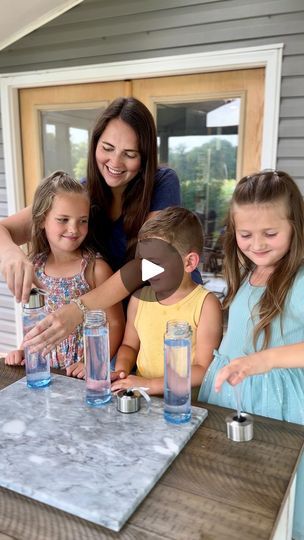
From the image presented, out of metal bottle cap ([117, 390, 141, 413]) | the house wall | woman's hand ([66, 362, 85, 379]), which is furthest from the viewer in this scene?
the house wall

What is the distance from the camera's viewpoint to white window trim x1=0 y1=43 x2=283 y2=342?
245cm

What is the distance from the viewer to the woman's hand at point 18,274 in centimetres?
108

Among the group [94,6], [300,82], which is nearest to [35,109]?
[94,6]

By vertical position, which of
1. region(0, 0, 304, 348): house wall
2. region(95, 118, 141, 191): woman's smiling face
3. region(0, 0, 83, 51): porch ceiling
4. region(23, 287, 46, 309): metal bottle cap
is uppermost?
region(0, 0, 83, 51): porch ceiling

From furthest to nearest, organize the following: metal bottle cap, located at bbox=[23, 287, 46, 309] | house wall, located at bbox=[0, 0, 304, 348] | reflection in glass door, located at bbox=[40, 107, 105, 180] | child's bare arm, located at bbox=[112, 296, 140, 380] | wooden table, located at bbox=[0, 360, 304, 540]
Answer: reflection in glass door, located at bbox=[40, 107, 105, 180] < house wall, located at bbox=[0, 0, 304, 348] < child's bare arm, located at bbox=[112, 296, 140, 380] < metal bottle cap, located at bbox=[23, 287, 46, 309] < wooden table, located at bbox=[0, 360, 304, 540]

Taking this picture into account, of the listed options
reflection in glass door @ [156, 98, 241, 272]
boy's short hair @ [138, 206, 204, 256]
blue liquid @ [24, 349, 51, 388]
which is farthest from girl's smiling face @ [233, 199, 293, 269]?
reflection in glass door @ [156, 98, 241, 272]

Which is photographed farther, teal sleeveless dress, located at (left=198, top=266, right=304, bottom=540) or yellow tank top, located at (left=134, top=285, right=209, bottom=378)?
yellow tank top, located at (left=134, top=285, right=209, bottom=378)

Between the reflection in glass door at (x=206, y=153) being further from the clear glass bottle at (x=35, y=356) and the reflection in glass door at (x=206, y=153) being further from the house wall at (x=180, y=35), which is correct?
the clear glass bottle at (x=35, y=356)

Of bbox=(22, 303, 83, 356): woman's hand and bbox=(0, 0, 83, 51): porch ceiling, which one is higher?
bbox=(0, 0, 83, 51): porch ceiling

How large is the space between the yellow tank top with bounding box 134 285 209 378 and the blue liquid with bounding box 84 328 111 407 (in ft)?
1.00

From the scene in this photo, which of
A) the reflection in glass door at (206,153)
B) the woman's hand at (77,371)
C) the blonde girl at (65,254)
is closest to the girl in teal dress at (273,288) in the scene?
the woman's hand at (77,371)

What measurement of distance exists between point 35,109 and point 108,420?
2970 mm

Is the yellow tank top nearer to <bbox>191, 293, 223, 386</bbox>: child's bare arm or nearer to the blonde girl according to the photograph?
<bbox>191, 293, 223, 386</bbox>: child's bare arm

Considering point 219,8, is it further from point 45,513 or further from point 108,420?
point 45,513
